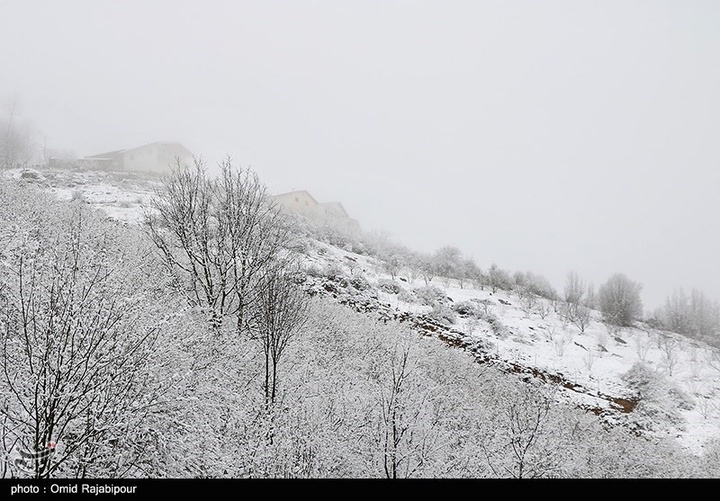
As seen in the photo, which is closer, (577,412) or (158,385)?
(158,385)

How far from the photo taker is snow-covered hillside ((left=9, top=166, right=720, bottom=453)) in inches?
887

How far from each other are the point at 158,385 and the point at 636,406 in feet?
86.5

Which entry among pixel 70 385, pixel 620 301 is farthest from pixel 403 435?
pixel 620 301

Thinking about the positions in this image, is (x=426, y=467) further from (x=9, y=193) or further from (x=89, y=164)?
(x=89, y=164)

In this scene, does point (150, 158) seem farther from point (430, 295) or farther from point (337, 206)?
point (430, 295)

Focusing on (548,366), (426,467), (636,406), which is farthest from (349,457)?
(636,406)

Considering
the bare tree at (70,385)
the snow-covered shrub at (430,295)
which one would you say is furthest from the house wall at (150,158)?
the bare tree at (70,385)

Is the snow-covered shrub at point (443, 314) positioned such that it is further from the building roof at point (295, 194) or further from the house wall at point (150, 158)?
the house wall at point (150, 158)

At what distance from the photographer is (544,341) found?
1136 inches

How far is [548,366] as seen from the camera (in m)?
25.2

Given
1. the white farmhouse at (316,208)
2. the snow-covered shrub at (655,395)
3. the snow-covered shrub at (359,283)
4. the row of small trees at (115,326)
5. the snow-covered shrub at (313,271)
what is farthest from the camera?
the white farmhouse at (316,208)

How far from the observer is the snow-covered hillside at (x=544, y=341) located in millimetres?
22531

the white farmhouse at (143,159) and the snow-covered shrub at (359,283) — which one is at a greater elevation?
the white farmhouse at (143,159)
